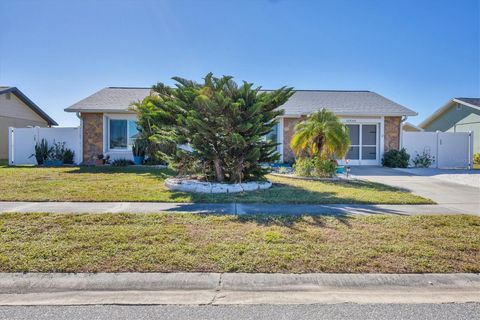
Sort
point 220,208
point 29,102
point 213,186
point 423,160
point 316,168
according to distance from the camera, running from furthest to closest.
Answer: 1. point 29,102
2. point 423,160
3. point 316,168
4. point 213,186
5. point 220,208

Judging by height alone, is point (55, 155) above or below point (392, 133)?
below

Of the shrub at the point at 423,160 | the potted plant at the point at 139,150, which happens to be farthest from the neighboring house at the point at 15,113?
the shrub at the point at 423,160

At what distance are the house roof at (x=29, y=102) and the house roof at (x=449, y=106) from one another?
108ft

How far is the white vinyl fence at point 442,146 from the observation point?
1677 centimetres

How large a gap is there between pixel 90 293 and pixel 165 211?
285 centimetres

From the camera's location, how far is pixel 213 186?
8.13 metres

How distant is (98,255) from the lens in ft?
12.3

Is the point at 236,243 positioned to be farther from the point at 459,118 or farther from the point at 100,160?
the point at 459,118

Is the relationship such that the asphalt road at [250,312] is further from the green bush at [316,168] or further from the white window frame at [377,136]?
the white window frame at [377,136]

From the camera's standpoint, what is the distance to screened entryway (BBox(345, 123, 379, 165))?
1708 centimetres

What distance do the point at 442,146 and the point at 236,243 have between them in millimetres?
17275

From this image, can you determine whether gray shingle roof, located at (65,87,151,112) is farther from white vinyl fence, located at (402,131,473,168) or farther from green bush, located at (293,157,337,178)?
white vinyl fence, located at (402,131,473,168)

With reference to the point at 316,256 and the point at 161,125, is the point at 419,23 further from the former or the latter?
the point at 316,256

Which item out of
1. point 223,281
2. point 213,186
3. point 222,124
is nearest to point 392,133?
point 222,124
